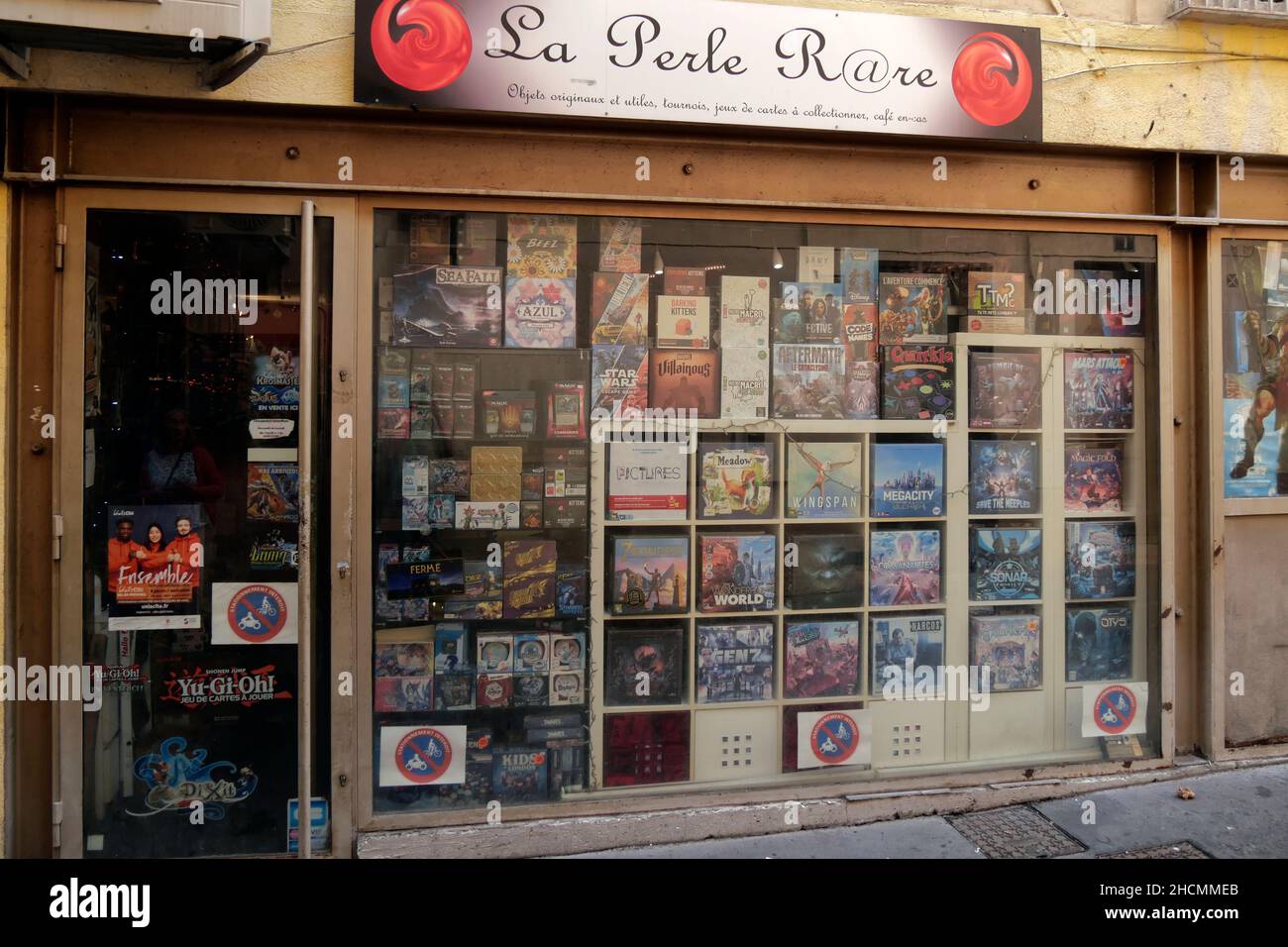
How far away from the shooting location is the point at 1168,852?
366 cm

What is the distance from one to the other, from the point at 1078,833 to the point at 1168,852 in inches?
14.6

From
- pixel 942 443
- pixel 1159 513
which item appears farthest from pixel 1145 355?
pixel 942 443

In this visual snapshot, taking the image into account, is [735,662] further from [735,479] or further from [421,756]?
[421,756]

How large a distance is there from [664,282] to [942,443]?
1.80 metres

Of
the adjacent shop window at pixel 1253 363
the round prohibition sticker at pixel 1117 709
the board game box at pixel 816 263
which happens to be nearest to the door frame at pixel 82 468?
the board game box at pixel 816 263

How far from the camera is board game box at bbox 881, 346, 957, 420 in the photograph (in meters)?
4.37

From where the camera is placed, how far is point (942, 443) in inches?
173

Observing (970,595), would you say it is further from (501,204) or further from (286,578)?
(286,578)

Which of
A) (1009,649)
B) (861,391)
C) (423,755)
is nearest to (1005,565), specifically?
(1009,649)

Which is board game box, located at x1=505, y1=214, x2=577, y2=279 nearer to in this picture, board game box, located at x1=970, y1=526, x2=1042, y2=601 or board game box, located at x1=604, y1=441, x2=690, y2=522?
board game box, located at x1=604, y1=441, x2=690, y2=522

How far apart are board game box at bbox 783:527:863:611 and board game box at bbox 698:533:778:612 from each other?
104 mm

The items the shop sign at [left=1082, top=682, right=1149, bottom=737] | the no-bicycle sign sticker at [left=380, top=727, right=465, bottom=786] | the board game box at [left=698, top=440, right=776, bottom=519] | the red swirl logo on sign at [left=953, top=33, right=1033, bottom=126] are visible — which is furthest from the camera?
the shop sign at [left=1082, top=682, right=1149, bottom=737]

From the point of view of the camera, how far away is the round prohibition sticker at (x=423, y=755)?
393 cm

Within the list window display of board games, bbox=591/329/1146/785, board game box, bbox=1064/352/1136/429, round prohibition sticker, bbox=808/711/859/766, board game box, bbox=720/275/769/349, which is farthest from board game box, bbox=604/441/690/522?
board game box, bbox=1064/352/1136/429
